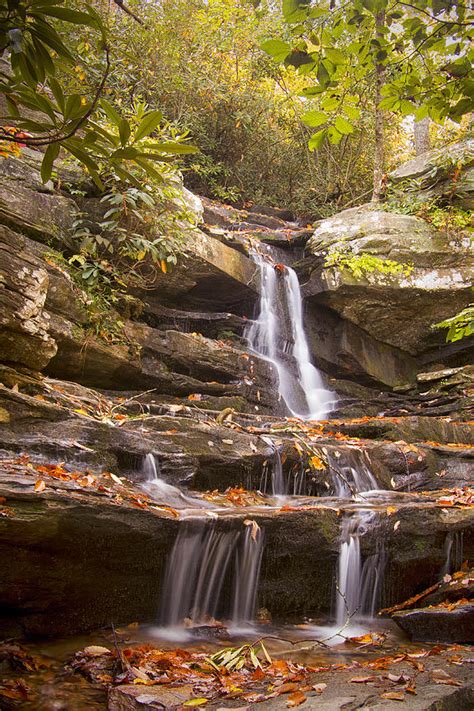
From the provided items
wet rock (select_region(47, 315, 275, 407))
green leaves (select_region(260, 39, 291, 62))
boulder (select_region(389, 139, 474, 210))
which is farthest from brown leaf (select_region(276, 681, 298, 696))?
boulder (select_region(389, 139, 474, 210))

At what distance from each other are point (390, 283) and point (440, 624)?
26.2 feet

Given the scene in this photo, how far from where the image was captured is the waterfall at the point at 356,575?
4.64m

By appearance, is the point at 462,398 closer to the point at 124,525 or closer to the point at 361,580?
the point at 361,580

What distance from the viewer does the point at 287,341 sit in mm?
A: 11211

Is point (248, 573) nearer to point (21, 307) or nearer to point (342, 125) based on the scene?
point (21, 307)

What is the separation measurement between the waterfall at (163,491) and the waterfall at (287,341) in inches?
190

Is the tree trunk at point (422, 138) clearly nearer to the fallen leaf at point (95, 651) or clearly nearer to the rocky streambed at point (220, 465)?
the rocky streambed at point (220, 465)

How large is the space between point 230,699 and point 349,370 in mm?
9438

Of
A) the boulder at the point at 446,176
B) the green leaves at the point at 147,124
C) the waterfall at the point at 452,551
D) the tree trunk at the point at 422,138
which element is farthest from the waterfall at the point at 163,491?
the tree trunk at the point at 422,138

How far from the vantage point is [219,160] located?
1656 cm

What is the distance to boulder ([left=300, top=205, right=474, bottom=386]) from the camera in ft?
35.3

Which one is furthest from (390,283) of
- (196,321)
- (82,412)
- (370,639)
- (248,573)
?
(370,639)

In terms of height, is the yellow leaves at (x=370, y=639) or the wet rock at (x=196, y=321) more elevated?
the wet rock at (x=196, y=321)

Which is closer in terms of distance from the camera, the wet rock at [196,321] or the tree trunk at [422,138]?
the wet rock at [196,321]
